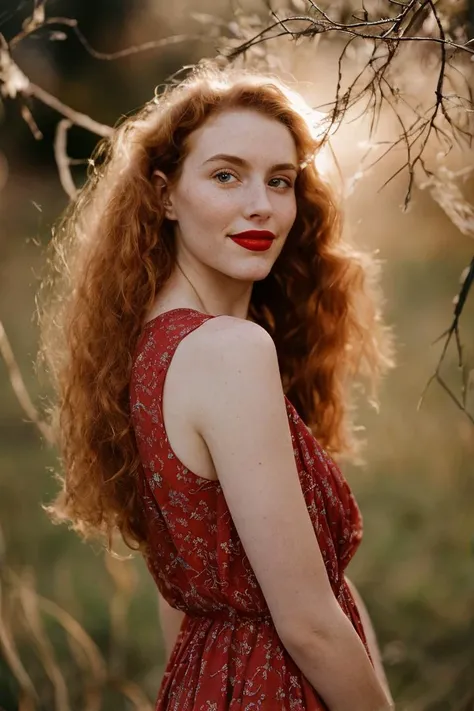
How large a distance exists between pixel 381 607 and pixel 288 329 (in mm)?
2297

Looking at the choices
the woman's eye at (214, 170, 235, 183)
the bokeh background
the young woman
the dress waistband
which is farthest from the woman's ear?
the bokeh background

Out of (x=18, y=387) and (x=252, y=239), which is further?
(x=18, y=387)

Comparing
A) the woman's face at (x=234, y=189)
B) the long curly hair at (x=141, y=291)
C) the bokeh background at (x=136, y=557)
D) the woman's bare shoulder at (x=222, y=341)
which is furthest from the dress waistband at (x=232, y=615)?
the bokeh background at (x=136, y=557)

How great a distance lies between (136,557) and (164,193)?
2.52 metres

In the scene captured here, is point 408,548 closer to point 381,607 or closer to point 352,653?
point 381,607

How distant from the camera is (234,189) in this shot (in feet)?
4.37

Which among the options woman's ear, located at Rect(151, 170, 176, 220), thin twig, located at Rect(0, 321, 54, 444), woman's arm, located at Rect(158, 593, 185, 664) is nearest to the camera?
woman's ear, located at Rect(151, 170, 176, 220)

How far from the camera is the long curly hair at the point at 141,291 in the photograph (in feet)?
4.58

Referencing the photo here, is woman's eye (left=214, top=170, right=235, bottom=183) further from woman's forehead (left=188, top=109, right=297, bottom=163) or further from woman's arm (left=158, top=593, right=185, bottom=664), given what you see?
woman's arm (left=158, top=593, right=185, bottom=664)

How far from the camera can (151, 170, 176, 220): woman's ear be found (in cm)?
142

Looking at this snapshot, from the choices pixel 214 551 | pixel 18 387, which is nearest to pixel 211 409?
pixel 214 551

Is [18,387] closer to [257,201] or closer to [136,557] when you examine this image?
[257,201]

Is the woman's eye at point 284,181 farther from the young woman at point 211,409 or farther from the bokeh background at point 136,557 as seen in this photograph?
the bokeh background at point 136,557

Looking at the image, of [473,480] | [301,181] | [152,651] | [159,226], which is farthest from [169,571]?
[473,480]
